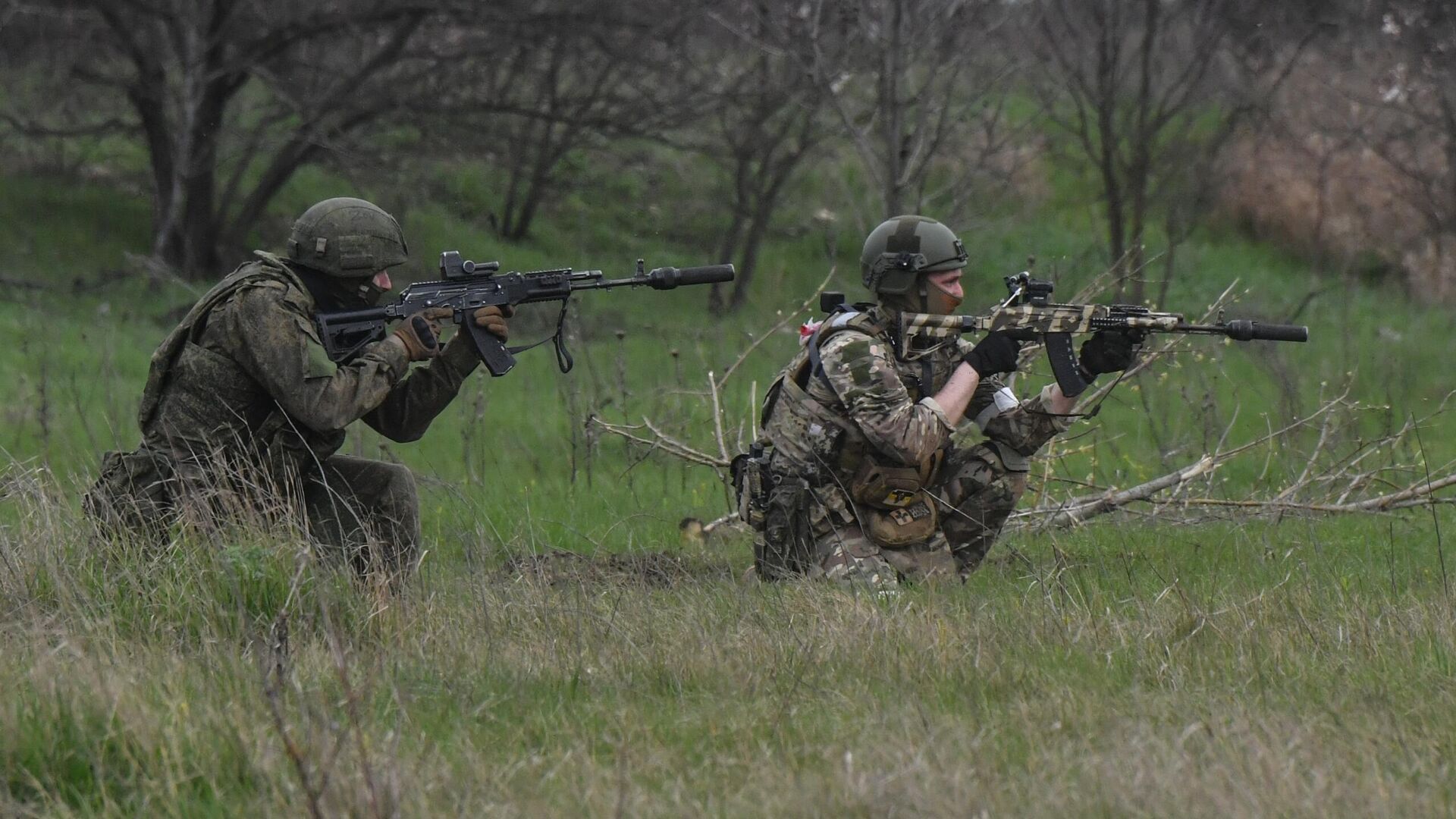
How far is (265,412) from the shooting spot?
19.0 feet

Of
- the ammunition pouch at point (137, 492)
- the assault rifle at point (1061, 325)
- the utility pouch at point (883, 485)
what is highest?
the assault rifle at point (1061, 325)

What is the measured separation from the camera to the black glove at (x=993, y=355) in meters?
5.78

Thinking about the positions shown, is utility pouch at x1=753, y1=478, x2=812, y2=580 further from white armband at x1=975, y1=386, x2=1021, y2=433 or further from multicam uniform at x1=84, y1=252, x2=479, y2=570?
multicam uniform at x1=84, y1=252, x2=479, y2=570

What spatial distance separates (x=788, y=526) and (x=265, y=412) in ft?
6.06

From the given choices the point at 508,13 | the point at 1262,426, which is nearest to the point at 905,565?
the point at 1262,426

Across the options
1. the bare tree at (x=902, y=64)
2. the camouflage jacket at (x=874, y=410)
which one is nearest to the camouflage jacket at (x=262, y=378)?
the camouflage jacket at (x=874, y=410)

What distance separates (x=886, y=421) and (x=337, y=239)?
6.36 feet

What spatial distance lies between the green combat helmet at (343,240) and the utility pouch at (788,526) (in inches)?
61.6

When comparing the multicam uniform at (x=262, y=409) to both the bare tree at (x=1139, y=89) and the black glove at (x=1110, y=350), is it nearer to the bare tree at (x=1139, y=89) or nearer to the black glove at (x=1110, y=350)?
the black glove at (x=1110, y=350)

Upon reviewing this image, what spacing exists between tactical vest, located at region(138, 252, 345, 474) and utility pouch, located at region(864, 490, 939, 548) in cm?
193

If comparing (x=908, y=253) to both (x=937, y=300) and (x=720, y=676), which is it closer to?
(x=937, y=300)

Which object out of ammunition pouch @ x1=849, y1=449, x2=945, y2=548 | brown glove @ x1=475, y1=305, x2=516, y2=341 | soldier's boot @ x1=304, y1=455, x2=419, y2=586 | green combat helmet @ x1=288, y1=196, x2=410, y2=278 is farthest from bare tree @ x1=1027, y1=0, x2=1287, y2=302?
green combat helmet @ x1=288, y1=196, x2=410, y2=278

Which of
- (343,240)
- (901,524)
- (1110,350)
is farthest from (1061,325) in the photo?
(343,240)

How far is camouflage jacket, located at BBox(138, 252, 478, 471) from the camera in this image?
5.52m
